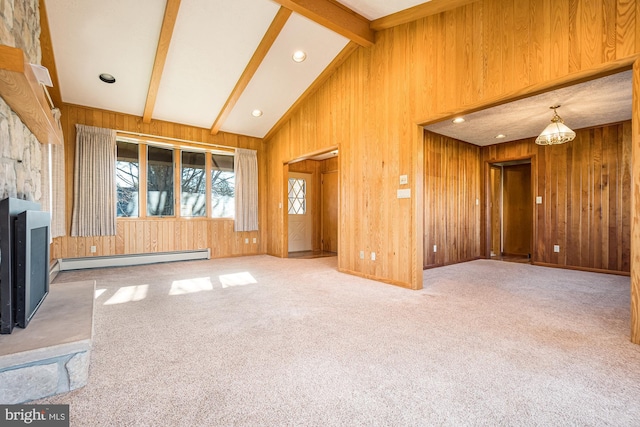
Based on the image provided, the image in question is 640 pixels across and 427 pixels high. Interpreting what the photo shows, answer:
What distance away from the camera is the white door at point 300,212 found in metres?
7.34

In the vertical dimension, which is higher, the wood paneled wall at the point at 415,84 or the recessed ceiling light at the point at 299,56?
the recessed ceiling light at the point at 299,56

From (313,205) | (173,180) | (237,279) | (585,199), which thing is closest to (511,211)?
(585,199)

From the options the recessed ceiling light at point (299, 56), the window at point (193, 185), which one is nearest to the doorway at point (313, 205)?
the window at point (193, 185)

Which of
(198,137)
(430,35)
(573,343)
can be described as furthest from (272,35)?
(573,343)

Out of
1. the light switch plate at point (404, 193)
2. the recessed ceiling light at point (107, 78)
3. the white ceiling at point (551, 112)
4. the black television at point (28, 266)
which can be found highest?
the recessed ceiling light at point (107, 78)

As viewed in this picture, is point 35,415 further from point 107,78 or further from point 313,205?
point 313,205

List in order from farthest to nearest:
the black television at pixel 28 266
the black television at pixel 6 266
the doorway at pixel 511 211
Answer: the doorway at pixel 511 211 < the black television at pixel 28 266 < the black television at pixel 6 266

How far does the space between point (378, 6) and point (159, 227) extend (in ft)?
16.9

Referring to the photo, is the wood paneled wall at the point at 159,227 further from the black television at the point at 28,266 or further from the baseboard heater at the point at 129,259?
the black television at the point at 28,266

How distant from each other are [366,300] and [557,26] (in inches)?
120

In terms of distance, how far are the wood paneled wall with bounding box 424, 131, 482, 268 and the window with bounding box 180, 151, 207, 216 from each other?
4.52 m

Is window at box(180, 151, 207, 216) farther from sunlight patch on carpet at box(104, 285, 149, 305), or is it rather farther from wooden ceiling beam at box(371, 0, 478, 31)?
wooden ceiling beam at box(371, 0, 478, 31)

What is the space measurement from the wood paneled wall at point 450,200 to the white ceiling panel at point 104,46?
14.8ft

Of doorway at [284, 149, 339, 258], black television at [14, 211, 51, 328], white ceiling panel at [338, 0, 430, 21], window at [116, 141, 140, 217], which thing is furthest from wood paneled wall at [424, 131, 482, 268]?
window at [116, 141, 140, 217]
